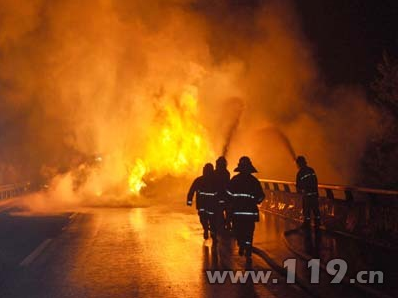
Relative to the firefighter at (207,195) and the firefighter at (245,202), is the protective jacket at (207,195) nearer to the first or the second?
the firefighter at (207,195)

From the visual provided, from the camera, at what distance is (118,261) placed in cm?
899

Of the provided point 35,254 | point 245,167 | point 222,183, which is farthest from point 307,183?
point 35,254

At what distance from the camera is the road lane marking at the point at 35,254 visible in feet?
29.3

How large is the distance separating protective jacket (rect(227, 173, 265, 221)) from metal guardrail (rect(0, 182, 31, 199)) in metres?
21.9

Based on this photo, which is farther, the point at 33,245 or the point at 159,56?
the point at 159,56

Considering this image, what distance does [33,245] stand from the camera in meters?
11.0

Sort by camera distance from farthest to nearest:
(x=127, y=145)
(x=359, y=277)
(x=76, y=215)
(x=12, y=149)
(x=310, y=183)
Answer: (x=12, y=149) → (x=127, y=145) → (x=76, y=215) → (x=310, y=183) → (x=359, y=277)

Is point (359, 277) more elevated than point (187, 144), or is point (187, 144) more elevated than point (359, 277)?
point (187, 144)

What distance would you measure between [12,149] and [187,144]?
27917 millimetres

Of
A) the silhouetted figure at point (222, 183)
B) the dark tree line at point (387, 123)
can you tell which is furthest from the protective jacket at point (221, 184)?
the dark tree line at point (387, 123)

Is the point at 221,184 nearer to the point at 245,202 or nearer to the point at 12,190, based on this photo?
the point at 245,202

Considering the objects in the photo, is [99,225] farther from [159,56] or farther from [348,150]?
[348,150]

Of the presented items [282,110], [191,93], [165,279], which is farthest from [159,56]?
[165,279]

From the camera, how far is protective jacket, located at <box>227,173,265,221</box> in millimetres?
8969
